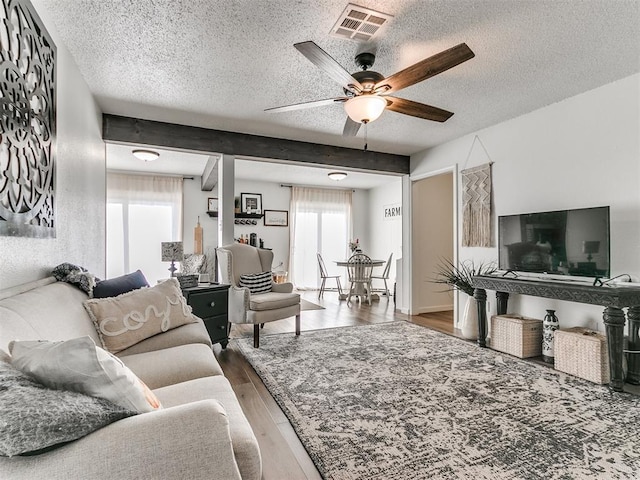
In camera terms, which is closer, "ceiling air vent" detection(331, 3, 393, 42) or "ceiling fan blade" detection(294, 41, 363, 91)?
"ceiling fan blade" detection(294, 41, 363, 91)

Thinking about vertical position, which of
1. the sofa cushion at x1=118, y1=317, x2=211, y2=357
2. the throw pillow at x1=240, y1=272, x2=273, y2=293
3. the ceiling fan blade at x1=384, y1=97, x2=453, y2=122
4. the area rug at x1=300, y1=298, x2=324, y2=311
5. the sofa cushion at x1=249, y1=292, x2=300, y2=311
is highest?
the ceiling fan blade at x1=384, y1=97, x2=453, y2=122

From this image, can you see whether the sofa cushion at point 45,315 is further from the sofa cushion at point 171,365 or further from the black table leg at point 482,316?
the black table leg at point 482,316

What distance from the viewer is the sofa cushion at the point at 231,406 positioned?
1027 millimetres

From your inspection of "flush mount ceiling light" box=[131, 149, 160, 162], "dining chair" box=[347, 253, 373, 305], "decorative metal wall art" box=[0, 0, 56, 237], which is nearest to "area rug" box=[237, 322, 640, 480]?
"decorative metal wall art" box=[0, 0, 56, 237]

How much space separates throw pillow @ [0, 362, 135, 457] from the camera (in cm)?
73

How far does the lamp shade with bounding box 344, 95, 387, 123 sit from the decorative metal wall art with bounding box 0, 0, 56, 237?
181 centimetres

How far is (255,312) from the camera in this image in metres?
3.60

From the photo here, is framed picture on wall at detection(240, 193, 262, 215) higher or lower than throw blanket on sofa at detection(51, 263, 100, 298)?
higher

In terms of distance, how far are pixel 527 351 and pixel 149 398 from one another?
336 centimetres

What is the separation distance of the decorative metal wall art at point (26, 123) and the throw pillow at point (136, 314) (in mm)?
518

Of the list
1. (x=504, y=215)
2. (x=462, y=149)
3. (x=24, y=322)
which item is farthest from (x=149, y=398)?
(x=462, y=149)

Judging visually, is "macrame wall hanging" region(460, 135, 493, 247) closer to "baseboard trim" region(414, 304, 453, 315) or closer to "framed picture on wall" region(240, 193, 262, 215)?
"baseboard trim" region(414, 304, 453, 315)

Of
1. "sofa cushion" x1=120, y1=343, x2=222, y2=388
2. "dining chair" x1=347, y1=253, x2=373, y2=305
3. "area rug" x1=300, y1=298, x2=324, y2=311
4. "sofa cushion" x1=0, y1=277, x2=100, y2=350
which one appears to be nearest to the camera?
"sofa cushion" x1=0, y1=277, x2=100, y2=350

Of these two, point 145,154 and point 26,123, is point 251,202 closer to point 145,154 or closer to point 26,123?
point 145,154
